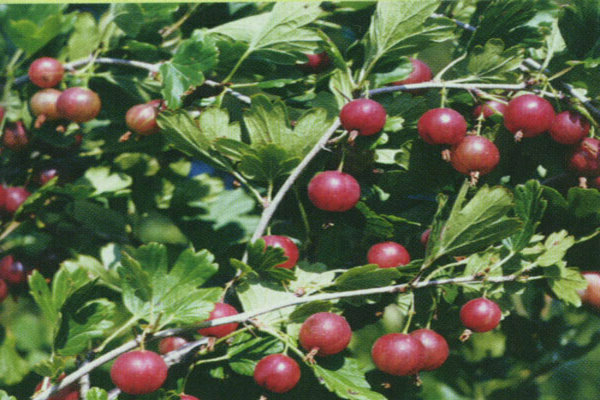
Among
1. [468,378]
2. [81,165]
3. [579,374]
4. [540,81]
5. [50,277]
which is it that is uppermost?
[540,81]

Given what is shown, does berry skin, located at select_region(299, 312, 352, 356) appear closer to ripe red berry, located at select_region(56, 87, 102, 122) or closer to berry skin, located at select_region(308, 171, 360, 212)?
berry skin, located at select_region(308, 171, 360, 212)

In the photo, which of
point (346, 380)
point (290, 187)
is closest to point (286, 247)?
point (290, 187)

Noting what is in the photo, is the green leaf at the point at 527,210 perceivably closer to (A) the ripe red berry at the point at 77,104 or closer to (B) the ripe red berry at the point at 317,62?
(B) the ripe red berry at the point at 317,62

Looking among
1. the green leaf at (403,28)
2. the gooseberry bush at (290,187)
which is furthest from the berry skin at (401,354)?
the green leaf at (403,28)

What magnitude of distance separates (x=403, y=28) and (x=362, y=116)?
0.57 ft

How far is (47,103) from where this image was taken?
1114mm

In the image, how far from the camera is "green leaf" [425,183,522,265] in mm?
825

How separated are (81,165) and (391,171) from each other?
637mm

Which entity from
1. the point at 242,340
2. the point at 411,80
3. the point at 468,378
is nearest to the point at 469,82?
the point at 411,80

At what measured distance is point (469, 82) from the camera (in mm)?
997

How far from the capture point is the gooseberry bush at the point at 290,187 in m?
0.87

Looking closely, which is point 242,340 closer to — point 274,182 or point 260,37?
point 274,182

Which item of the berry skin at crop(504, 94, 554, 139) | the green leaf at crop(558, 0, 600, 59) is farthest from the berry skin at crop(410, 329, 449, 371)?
the green leaf at crop(558, 0, 600, 59)

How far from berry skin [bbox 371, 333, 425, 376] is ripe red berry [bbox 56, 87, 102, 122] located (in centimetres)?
65
